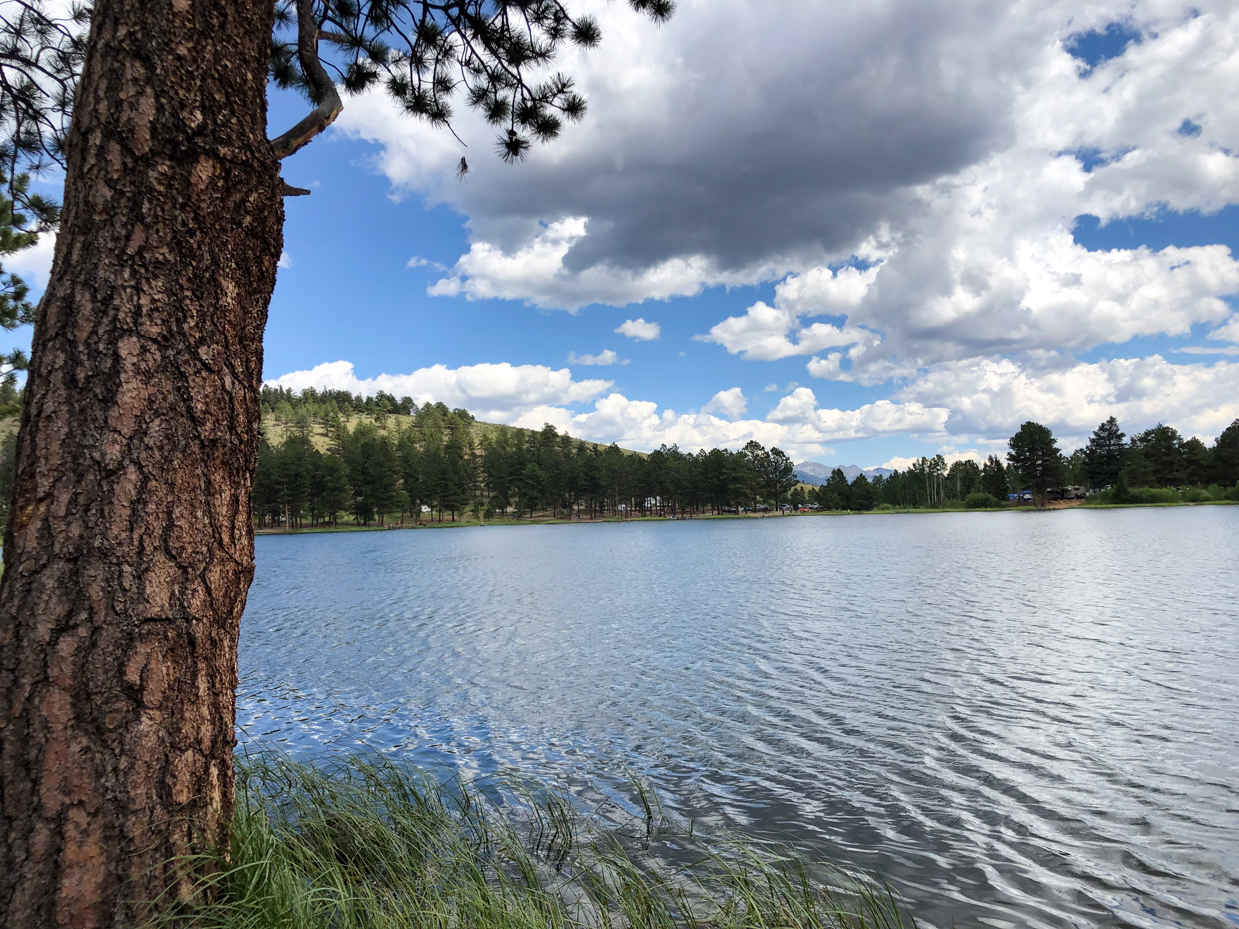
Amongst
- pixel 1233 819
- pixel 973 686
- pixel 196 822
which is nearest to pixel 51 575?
pixel 196 822

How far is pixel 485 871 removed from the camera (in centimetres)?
495

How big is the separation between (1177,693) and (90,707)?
12.3 meters

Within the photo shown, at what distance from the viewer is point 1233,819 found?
225 inches

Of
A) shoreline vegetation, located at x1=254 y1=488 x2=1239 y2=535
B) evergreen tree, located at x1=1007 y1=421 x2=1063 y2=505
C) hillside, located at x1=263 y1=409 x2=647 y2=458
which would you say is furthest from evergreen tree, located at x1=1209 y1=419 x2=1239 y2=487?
hillside, located at x1=263 y1=409 x2=647 y2=458

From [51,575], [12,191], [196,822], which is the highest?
[12,191]

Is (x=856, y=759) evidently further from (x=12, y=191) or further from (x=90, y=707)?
(x=12, y=191)

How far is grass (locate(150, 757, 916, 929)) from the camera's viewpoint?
10.2 feet

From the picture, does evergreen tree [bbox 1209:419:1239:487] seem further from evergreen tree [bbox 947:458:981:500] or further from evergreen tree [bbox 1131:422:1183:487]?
evergreen tree [bbox 947:458:981:500]

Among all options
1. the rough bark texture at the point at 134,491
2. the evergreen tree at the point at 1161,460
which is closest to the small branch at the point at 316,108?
the rough bark texture at the point at 134,491

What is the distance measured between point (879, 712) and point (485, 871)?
6.26m

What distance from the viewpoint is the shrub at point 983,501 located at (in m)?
106

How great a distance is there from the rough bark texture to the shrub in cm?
11977

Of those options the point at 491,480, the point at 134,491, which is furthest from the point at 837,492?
the point at 134,491

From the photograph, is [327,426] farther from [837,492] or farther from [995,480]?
[995,480]
